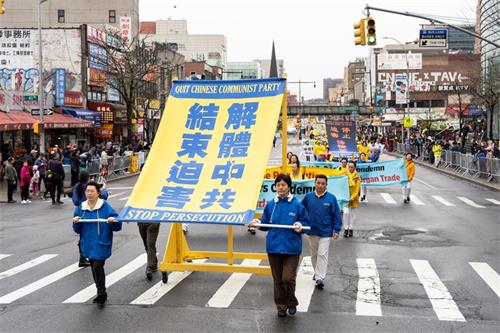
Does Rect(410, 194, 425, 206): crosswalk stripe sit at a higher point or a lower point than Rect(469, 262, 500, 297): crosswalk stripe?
lower

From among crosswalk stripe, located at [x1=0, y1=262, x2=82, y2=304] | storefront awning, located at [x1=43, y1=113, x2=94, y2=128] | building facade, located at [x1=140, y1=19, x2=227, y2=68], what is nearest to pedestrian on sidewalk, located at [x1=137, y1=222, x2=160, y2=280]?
crosswalk stripe, located at [x1=0, y1=262, x2=82, y2=304]

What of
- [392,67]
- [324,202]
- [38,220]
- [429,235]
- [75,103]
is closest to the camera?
[324,202]

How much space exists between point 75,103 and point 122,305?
35259mm

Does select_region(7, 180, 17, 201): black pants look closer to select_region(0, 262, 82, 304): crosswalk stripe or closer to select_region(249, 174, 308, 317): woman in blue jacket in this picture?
select_region(0, 262, 82, 304): crosswalk stripe

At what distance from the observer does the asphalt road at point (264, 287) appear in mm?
7953

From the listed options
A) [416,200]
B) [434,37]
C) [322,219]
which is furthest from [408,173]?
[322,219]

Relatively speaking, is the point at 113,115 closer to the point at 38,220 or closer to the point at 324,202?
the point at 38,220

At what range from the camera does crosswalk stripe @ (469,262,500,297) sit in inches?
393

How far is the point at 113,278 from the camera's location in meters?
10.6

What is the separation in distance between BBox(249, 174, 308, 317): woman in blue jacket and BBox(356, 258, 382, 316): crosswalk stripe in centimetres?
107

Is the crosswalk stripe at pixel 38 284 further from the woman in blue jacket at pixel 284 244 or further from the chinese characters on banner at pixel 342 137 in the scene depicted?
the chinese characters on banner at pixel 342 137

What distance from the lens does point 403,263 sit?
11727 mm

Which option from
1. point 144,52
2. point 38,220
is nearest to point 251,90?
point 38,220

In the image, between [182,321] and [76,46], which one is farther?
[76,46]
